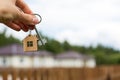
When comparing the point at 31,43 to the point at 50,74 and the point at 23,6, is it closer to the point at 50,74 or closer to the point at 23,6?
the point at 23,6

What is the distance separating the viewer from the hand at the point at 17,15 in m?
1.70

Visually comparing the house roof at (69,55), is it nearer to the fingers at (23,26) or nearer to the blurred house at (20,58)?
the blurred house at (20,58)

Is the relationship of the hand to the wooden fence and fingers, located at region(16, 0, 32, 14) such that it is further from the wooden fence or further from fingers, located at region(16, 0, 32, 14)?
the wooden fence

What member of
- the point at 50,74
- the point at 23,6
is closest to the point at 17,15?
the point at 23,6

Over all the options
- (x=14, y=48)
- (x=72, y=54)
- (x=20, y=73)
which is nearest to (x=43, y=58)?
(x=14, y=48)

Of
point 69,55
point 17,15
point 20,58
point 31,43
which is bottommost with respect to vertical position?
point 69,55

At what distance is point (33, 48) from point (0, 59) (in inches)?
3008

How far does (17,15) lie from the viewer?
5.86 feet

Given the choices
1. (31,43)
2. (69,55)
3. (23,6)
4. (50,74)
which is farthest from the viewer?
(69,55)

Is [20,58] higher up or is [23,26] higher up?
[23,26]

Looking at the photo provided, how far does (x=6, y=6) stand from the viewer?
66.5 inches

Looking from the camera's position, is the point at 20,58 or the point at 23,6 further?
the point at 20,58

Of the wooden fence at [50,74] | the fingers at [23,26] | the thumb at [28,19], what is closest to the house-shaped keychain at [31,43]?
Result: the fingers at [23,26]

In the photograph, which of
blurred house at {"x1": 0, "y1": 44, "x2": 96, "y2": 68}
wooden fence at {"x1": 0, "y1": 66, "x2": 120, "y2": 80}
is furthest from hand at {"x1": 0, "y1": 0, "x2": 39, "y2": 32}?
blurred house at {"x1": 0, "y1": 44, "x2": 96, "y2": 68}
